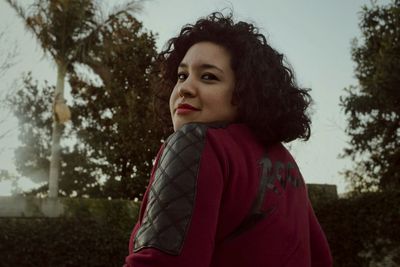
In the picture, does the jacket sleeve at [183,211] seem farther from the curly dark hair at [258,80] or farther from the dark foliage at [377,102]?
the dark foliage at [377,102]

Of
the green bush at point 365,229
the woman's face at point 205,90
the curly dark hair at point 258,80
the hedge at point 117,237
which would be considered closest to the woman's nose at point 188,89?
the woman's face at point 205,90

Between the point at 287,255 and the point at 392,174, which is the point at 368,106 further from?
the point at 287,255

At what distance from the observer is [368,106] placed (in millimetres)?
14297

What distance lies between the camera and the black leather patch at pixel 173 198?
95 cm

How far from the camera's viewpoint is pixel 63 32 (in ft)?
47.4

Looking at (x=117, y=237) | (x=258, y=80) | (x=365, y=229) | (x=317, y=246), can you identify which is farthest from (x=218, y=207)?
(x=117, y=237)

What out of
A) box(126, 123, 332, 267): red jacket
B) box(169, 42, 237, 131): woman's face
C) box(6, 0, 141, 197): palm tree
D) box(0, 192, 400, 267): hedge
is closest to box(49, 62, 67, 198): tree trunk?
box(6, 0, 141, 197): palm tree

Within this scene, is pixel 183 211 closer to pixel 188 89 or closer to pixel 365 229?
pixel 188 89

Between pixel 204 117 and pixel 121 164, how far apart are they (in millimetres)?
17129

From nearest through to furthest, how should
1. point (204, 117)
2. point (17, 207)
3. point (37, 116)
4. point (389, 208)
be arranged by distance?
→ point (204, 117)
point (389, 208)
point (17, 207)
point (37, 116)

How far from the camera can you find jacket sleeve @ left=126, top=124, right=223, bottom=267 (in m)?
0.94

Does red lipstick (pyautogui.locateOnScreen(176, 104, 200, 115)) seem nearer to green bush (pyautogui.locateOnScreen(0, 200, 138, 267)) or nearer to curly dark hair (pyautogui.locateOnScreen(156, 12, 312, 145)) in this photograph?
curly dark hair (pyautogui.locateOnScreen(156, 12, 312, 145))

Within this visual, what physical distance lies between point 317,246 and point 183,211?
0.82 meters

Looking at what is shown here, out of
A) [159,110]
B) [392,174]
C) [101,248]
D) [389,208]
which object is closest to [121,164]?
[101,248]
